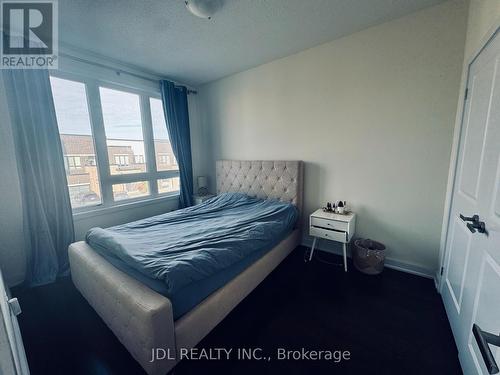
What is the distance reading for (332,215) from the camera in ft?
7.97

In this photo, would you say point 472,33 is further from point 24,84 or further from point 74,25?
point 24,84

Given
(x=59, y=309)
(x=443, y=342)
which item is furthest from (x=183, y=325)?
(x=443, y=342)

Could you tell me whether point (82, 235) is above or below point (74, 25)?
below

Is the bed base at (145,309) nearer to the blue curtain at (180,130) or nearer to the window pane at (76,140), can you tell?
the window pane at (76,140)

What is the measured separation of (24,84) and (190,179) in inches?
88.7

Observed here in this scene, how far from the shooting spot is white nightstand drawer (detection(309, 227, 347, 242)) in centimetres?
226

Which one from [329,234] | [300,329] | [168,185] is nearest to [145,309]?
[300,329]

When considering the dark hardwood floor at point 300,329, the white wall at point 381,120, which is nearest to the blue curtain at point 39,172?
the dark hardwood floor at point 300,329

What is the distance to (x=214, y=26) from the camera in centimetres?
212

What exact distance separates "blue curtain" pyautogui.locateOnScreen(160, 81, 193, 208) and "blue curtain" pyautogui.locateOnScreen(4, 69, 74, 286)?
4.69 ft

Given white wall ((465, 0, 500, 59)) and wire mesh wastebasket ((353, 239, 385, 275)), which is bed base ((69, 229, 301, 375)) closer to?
wire mesh wastebasket ((353, 239, 385, 275))

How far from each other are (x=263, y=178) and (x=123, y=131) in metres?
2.16

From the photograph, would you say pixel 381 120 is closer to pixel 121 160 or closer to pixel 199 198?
pixel 199 198

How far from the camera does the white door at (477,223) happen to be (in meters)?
1.05
